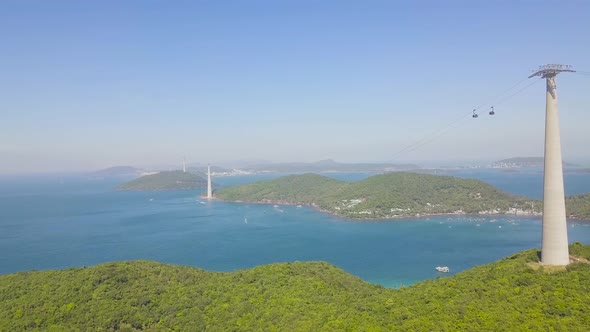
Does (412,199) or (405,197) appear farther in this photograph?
(405,197)

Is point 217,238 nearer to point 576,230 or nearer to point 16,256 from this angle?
point 16,256

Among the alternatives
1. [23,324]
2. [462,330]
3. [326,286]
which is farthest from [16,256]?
[462,330]

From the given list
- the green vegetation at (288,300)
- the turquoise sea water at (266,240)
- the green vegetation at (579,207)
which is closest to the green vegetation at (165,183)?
the turquoise sea water at (266,240)

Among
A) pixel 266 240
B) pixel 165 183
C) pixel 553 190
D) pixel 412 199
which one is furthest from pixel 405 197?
pixel 165 183

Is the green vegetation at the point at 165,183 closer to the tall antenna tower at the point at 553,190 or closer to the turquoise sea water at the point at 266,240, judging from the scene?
the turquoise sea water at the point at 266,240

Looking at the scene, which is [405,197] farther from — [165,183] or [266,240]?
[165,183]

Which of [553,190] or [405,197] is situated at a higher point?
[553,190]
